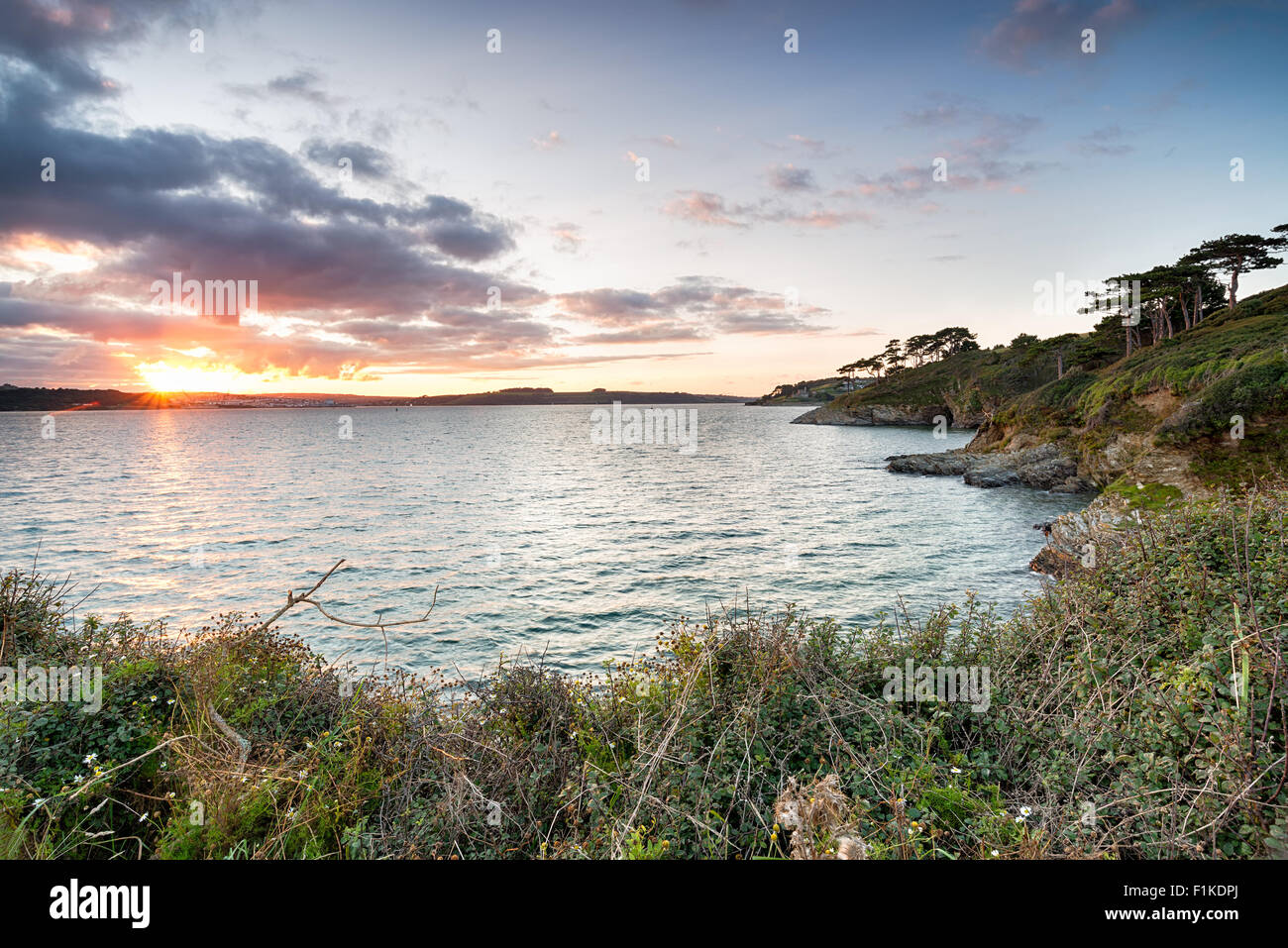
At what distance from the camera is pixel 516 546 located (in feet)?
100

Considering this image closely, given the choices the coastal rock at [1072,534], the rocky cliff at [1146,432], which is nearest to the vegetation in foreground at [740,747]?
the rocky cliff at [1146,432]

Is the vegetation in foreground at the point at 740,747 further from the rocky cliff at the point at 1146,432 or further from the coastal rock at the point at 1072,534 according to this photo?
the coastal rock at the point at 1072,534

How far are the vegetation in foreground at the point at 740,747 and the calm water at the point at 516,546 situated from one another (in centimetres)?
404

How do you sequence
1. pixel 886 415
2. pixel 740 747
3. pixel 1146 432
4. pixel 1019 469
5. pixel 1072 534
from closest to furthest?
1. pixel 740 747
2. pixel 1072 534
3. pixel 1146 432
4. pixel 1019 469
5. pixel 886 415

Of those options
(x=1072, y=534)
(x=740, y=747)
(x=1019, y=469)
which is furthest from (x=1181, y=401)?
(x=740, y=747)

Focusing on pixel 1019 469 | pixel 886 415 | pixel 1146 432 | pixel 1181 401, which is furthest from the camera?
pixel 886 415

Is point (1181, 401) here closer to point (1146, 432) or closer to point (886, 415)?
point (1146, 432)

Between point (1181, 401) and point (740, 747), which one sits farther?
point (1181, 401)

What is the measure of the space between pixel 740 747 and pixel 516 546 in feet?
84.5

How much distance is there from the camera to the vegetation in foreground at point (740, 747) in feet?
15.1

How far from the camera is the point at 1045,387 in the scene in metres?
59.0

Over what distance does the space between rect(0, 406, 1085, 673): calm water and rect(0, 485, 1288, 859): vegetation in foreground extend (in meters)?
4.04

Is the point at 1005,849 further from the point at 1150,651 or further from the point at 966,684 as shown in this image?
the point at 1150,651
